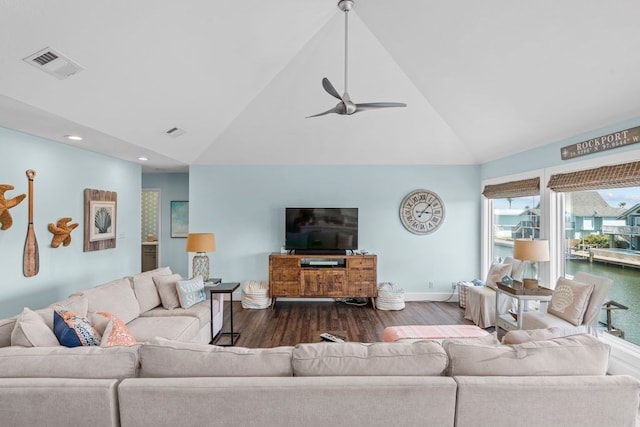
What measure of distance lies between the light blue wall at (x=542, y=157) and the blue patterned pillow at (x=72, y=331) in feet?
15.3

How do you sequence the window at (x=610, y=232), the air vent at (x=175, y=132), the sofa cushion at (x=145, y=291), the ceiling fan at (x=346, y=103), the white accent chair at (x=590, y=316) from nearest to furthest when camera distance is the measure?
the ceiling fan at (x=346, y=103)
the white accent chair at (x=590, y=316)
the window at (x=610, y=232)
the sofa cushion at (x=145, y=291)
the air vent at (x=175, y=132)

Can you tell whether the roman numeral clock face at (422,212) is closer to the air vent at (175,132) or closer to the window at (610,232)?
the window at (610,232)

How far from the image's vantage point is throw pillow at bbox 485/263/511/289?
4641 mm

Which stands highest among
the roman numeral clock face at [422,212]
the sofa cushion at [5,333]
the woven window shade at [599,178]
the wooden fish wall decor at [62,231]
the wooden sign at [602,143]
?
the wooden sign at [602,143]

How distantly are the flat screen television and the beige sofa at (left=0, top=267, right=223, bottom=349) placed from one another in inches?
74.5

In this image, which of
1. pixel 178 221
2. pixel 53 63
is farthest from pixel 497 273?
pixel 178 221

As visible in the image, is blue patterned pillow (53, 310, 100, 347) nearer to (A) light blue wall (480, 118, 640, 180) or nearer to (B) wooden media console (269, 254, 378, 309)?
(B) wooden media console (269, 254, 378, 309)

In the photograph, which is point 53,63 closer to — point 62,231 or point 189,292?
point 62,231

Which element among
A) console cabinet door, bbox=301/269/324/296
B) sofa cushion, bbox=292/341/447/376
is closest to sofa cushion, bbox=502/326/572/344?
sofa cushion, bbox=292/341/447/376

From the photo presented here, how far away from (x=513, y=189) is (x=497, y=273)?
1.22 m

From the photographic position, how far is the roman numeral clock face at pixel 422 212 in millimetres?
5855

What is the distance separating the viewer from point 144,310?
3.58m

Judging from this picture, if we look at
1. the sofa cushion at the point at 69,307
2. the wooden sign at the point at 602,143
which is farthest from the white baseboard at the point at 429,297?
the sofa cushion at the point at 69,307

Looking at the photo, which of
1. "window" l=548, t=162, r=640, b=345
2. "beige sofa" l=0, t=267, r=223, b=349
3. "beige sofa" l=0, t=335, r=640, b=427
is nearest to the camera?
"beige sofa" l=0, t=335, r=640, b=427
